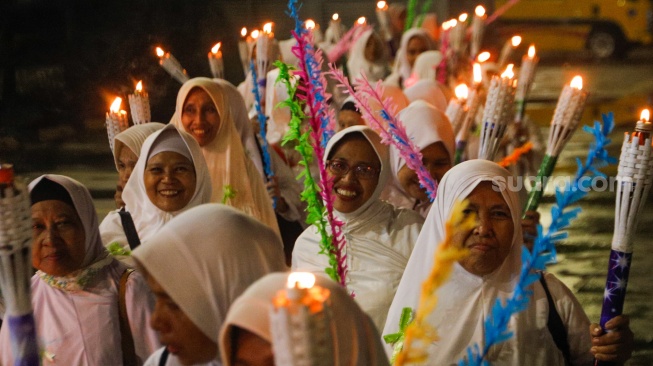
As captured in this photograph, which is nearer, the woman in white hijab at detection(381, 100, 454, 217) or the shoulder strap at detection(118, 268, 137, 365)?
the shoulder strap at detection(118, 268, 137, 365)

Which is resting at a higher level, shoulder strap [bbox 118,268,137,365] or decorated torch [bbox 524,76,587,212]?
decorated torch [bbox 524,76,587,212]

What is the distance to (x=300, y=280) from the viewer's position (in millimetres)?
2127

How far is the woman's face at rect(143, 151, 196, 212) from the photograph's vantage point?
471cm

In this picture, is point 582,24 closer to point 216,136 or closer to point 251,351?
point 216,136

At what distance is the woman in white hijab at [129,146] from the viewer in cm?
527

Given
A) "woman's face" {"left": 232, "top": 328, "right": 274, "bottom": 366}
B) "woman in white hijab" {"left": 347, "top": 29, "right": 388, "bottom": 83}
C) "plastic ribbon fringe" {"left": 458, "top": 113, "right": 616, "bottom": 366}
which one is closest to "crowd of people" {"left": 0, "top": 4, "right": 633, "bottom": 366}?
"woman's face" {"left": 232, "top": 328, "right": 274, "bottom": 366}

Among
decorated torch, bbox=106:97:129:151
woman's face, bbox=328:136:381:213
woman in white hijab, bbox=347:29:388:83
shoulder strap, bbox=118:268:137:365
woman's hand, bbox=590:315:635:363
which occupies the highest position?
woman in white hijab, bbox=347:29:388:83

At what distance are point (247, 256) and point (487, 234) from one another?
127cm

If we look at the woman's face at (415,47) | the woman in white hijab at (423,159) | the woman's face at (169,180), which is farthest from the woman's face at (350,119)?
the woman's face at (415,47)

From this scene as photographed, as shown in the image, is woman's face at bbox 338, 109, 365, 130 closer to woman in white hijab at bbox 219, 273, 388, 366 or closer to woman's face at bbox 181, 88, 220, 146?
woman's face at bbox 181, 88, 220, 146

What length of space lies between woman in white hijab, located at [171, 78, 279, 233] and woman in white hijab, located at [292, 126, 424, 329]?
1.24m

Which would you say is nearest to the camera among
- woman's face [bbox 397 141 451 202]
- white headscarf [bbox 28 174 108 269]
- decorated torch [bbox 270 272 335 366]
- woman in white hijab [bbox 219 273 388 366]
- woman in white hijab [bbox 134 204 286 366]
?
decorated torch [bbox 270 272 335 366]

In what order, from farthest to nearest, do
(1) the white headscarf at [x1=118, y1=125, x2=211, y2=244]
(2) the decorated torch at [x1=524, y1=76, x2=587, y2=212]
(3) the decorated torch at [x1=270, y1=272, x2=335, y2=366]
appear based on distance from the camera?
1. (1) the white headscarf at [x1=118, y1=125, x2=211, y2=244]
2. (2) the decorated torch at [x1=524, y1=76, x2=587, y2=212]
3. (3) the decorated torch at [x1=270, y1=272, x2=335, y2=366]

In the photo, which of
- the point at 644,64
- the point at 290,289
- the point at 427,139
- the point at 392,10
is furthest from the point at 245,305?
the point at 644,64
